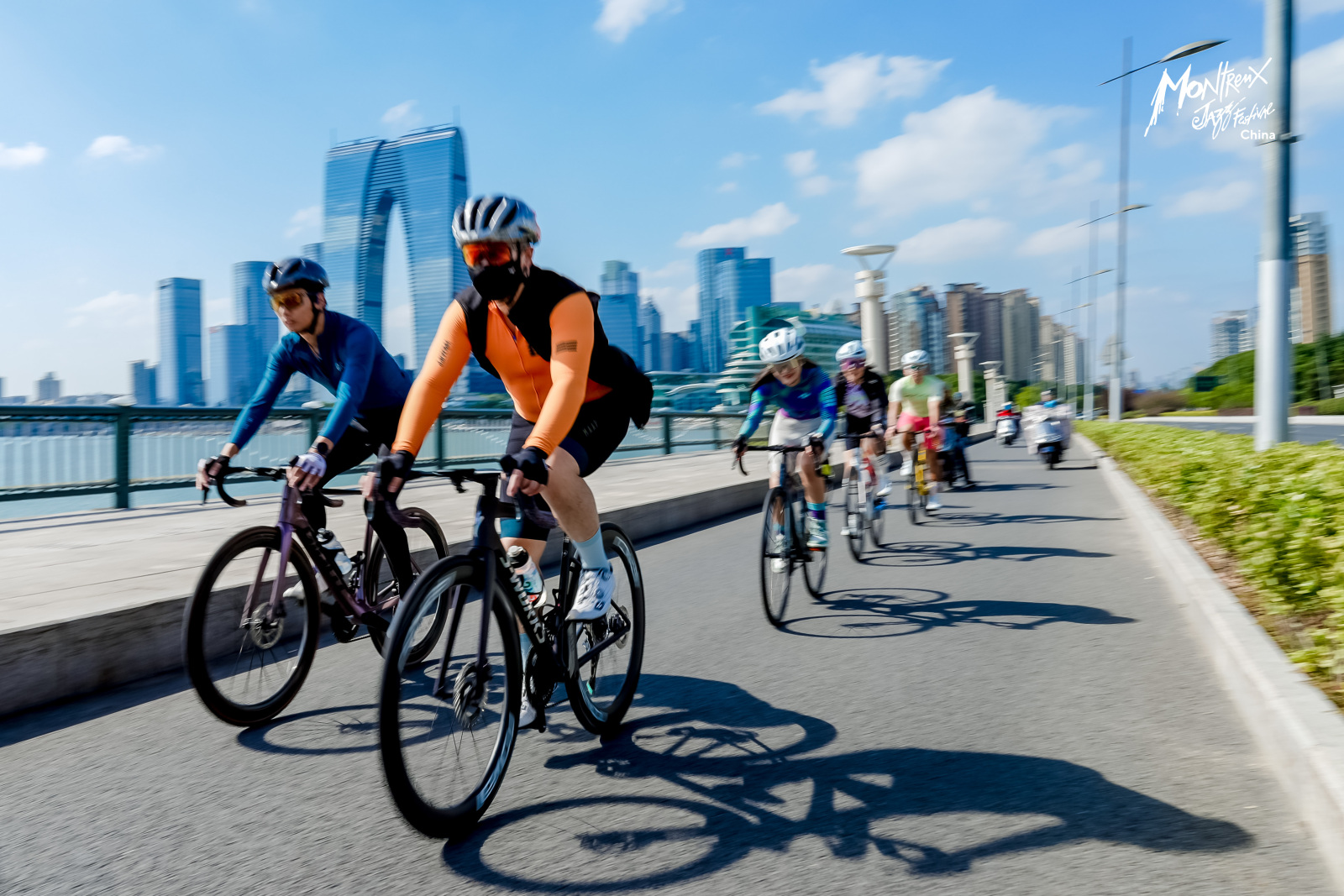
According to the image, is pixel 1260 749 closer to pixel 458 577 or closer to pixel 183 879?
pixel 458 577

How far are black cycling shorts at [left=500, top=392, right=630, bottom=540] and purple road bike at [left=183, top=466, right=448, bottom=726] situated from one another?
51 cm

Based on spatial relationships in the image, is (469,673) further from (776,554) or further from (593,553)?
(776,554)

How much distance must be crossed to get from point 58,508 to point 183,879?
30.0ft

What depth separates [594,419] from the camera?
12.1ft

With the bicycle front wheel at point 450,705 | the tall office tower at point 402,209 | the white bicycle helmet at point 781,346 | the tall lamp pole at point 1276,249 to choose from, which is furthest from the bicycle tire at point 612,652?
the tall office tower at point 402,209

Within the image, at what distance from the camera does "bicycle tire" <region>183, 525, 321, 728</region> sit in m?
3.73

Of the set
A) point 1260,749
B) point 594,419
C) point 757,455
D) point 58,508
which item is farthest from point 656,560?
point 757,455

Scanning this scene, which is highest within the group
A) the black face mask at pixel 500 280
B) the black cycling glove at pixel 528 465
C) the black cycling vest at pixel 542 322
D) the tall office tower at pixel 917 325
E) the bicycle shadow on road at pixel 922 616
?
the tall office tower at pixel 917 325

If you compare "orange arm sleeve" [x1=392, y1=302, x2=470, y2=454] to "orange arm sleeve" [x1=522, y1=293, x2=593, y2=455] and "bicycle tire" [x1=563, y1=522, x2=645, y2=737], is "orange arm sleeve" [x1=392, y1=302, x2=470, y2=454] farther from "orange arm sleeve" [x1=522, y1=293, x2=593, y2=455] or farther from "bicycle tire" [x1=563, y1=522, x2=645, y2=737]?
"bicycle tire" [x1=563, y1=522, x2=645, y2=737]

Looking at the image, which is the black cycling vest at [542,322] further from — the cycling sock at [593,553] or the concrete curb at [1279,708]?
the concrete curb at [1279,708]

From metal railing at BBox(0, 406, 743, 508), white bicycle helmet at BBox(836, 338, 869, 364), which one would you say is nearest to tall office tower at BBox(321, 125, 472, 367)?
metal railing at BBox(0, 406, 743, 508)

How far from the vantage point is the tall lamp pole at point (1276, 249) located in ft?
29.1

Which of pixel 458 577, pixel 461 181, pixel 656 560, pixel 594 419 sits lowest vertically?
pixel 656 560

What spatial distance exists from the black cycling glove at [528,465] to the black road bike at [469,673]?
5.8 inches
